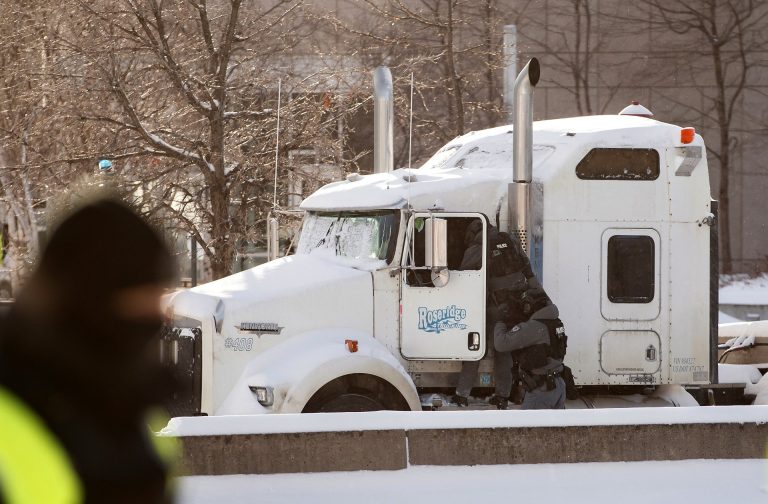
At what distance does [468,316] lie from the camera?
988 centimetres

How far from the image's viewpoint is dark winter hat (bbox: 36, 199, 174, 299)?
201cm

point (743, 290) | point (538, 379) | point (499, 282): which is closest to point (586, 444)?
point (538, 379)

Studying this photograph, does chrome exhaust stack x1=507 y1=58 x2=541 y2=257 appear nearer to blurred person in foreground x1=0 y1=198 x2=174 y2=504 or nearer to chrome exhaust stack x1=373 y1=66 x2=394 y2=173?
chrome exhaust stack x1=373 y1=66 x2=394 y2=173

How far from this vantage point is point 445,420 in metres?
8.51

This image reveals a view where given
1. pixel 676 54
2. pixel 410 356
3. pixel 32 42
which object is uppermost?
pixel 676 54

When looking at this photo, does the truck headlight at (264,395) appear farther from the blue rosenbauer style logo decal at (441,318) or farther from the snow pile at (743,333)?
the snow pile at (743,333)

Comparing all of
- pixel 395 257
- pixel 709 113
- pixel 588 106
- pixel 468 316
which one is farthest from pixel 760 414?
pixel 709 113

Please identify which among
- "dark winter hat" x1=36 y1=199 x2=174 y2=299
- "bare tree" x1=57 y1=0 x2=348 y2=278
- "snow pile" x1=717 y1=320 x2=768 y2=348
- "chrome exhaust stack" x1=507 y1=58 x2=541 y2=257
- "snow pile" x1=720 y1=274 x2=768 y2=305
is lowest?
"snow pile" x1=717 y1=320 x2=768 y2=348

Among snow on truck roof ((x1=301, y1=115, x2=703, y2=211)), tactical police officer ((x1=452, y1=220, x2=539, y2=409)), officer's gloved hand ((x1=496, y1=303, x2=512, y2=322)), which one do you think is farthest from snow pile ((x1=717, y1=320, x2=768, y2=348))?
officer's gloved hand ((x1=496, y1=303, x2=512, y2=322))

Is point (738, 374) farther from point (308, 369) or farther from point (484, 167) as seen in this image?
point (308, 369)

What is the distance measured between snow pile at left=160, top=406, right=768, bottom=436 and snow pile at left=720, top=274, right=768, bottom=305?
16.5 metres

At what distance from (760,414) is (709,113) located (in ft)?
85.5

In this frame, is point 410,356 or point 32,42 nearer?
point 410,356

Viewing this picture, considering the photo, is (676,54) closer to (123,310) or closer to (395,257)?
(395,257)
